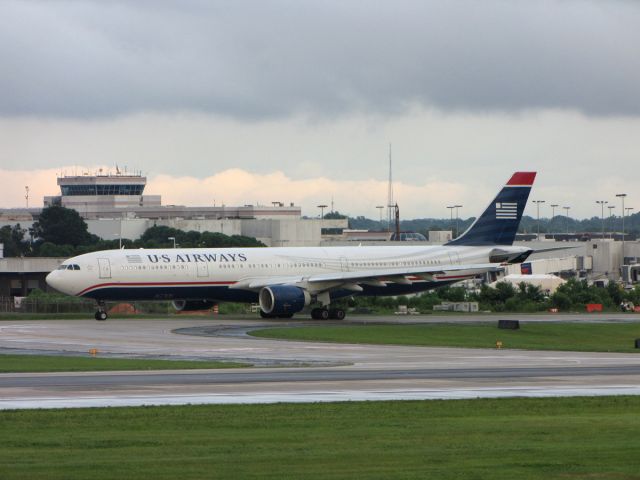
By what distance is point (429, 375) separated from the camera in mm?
40219

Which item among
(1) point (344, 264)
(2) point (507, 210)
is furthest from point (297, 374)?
(2) point (507, 210)

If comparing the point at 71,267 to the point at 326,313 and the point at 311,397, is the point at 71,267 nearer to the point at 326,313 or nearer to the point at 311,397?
the point at 326,313

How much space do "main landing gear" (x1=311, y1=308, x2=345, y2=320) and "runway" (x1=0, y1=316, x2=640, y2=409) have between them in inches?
590

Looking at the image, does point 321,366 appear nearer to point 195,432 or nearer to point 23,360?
point 23,360

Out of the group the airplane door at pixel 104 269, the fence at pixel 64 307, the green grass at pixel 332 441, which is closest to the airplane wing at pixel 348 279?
the airplane door at pixel 104 269

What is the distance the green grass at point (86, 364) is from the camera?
142 ft

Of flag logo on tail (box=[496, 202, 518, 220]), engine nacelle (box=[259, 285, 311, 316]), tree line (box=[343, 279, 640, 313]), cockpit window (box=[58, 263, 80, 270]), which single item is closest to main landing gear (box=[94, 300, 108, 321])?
cockpit window (box=[58, 263, 80, 270])

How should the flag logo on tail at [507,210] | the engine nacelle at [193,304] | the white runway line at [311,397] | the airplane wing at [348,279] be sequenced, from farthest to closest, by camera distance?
the flag logo on tail at [507,210] < the engine nacelle at [193,304] < the airplane wing at [348,279] < the white runway line at [311,397]

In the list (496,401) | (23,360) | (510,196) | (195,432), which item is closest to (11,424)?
(195,432)

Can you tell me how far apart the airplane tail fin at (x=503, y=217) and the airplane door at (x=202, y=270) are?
19.1 m

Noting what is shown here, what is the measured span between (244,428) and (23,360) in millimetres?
22883

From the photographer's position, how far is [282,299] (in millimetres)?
74750

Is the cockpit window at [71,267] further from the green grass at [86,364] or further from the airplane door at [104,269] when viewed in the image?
the green grass at [86,364]

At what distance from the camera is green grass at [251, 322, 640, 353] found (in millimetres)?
60812
